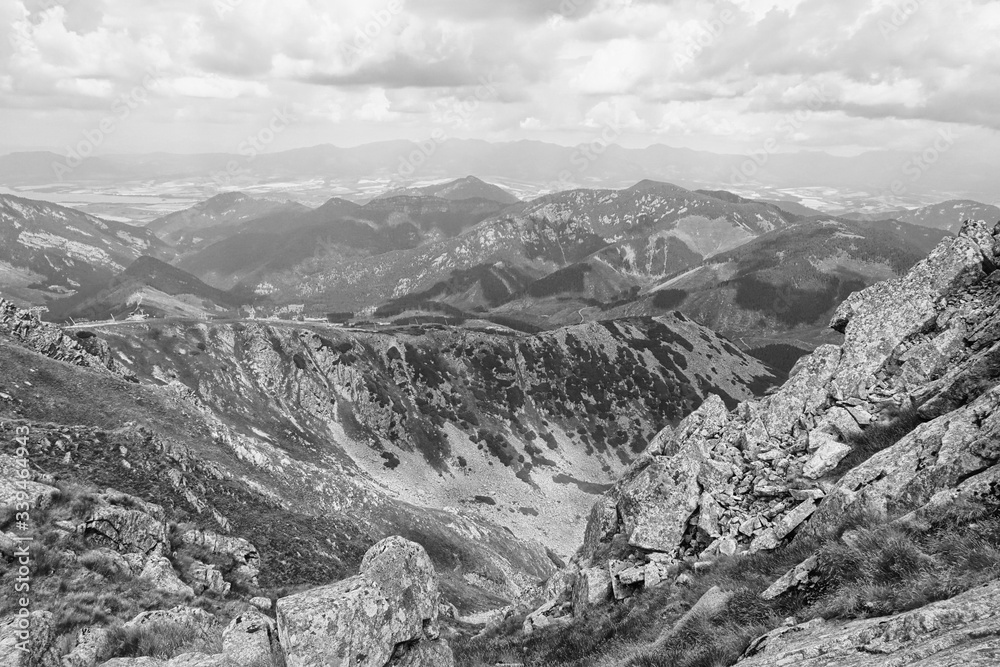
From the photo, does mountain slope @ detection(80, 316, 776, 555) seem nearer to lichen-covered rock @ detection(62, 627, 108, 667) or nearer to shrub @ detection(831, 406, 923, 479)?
lichen-covered rock @ detection(62, 627, 108, 667)

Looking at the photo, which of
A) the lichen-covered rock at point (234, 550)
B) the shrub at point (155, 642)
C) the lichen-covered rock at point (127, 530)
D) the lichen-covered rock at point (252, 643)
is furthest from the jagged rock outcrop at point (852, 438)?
the lichen-covered rock at point (127, 530)

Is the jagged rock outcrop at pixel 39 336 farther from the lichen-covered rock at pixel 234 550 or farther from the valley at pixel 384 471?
the lichen-covered rock at pixel 234 550

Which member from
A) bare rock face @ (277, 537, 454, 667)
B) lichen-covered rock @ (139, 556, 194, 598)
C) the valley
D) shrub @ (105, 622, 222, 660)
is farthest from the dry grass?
lichen-covered rock @ (139, 556, 194, 598)

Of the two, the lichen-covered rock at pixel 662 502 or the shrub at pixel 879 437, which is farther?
the lichen-covered rock at pixel 662 502

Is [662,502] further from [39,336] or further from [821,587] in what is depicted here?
[39,336]

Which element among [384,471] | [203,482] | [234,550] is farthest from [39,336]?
[384,471]

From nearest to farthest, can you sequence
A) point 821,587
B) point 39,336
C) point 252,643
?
1. point 821,587
2. point 252,643
3. point 39,336
